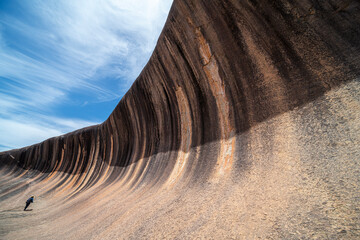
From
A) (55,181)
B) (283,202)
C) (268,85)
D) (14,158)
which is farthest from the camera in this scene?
(14,158)

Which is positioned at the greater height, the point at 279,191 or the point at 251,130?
the point at 251,130

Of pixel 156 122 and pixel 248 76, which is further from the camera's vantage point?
pixel 156 122

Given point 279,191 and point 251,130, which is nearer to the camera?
point 279,191

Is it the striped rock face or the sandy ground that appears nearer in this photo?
the sandy ground

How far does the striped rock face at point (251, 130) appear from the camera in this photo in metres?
1.91

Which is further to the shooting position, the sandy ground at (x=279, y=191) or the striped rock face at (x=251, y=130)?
the striped rock face at (x=251, y=130)

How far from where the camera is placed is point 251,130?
3.16m

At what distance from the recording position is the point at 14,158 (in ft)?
68.5

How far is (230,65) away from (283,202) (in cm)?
247

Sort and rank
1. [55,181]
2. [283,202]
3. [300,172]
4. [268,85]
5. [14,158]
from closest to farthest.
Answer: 1. [283,202]
2. [300,172]
3. [268,85]
4. [55,181]
5. [14,158]

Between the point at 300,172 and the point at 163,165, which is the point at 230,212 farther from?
the point at 163,165

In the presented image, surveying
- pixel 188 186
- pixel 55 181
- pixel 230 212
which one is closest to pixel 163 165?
pixel 188 186

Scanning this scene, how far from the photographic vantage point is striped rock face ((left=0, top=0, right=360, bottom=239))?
1.91 m

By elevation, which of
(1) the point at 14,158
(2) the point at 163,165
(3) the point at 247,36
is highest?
(1) the point at 14,158
